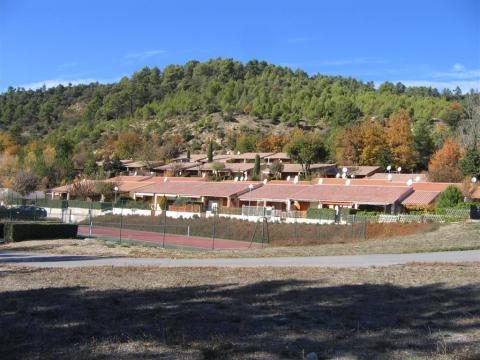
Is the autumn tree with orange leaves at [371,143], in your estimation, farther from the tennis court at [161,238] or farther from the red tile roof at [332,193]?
the tennis court at [161,238]

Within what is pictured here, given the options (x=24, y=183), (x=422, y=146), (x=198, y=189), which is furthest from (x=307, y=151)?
(x=24, y=183)

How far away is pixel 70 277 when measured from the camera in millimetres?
13812

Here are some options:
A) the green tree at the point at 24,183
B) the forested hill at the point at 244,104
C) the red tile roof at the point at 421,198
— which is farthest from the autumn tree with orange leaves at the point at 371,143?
the green tree at the point at 24,183

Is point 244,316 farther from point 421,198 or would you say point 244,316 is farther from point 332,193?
point 332,193

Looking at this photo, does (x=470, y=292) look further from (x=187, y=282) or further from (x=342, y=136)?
(x=342, y=136)

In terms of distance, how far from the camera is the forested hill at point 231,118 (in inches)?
4523

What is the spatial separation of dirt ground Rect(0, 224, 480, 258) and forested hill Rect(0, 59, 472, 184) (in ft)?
213

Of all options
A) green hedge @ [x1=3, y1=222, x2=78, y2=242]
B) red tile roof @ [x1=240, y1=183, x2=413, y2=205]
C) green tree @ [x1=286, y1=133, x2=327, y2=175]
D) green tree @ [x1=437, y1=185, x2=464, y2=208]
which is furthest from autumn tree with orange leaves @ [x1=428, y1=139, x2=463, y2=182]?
green hedge @ [x1=3, y1=222, x2=78, y2=242]

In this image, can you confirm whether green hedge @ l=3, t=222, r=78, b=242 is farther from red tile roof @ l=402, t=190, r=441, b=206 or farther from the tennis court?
red tile roof @ l=402, t=190, r=441, b=206

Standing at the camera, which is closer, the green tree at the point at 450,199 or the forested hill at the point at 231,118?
the green tree at the point at 450,199

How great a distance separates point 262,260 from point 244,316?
11.2 metres

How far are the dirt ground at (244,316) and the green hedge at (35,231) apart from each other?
19.8m

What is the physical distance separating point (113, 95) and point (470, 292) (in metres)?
185

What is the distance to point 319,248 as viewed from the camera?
25.7 m
